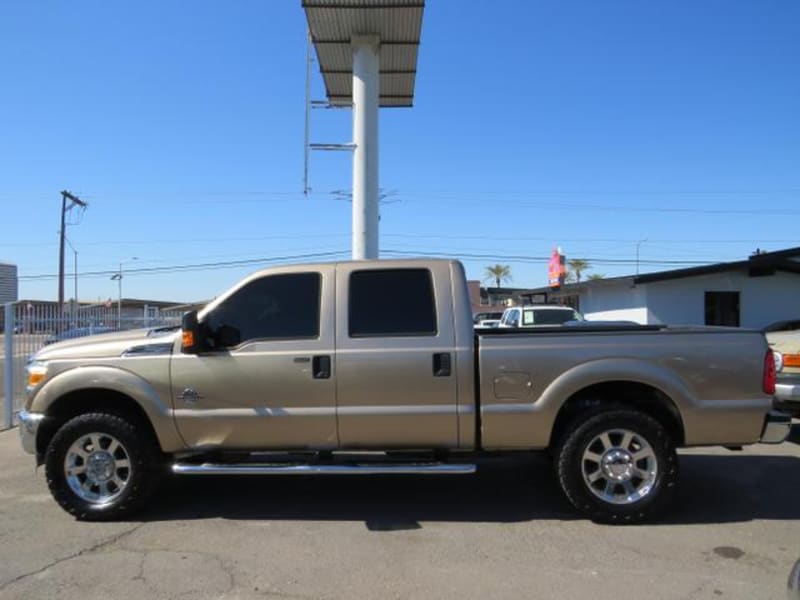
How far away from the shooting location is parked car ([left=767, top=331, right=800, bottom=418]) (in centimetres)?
784

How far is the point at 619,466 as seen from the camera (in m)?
5.32

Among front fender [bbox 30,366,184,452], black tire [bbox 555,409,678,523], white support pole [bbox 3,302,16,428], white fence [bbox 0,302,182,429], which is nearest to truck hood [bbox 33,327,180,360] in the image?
front fender [bbox 30,366,184,452]

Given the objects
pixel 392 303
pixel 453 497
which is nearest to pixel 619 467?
pixel 453 497

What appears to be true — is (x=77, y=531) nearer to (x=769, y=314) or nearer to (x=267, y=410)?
(x=267, y=410)

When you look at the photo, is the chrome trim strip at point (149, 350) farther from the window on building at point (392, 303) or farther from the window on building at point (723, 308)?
the window on building at point (723, 308)

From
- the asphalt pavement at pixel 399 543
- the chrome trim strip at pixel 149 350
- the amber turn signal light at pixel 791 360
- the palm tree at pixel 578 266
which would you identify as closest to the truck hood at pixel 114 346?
the chrome trim strip at pixel 149 350

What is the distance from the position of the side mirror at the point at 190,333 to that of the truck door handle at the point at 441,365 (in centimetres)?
185

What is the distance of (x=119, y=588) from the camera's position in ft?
13.9

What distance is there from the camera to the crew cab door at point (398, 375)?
209 inches

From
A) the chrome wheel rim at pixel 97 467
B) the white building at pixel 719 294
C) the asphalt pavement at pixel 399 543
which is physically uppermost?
the white building at pixel 719 294

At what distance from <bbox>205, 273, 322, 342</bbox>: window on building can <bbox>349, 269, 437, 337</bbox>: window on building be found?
320 mm

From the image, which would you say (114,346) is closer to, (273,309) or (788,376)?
(273,309)

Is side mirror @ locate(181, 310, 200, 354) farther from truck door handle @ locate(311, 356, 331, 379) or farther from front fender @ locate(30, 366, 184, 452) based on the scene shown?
truck door handle @ locate(311, 356, 331, 379)

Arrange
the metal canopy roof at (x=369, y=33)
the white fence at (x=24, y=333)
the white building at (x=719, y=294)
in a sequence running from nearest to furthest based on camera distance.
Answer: the white fence at (x=24, y=333) → the metal canopy roof at (x=369, y=33) → the white building at (x=719, y=294)
